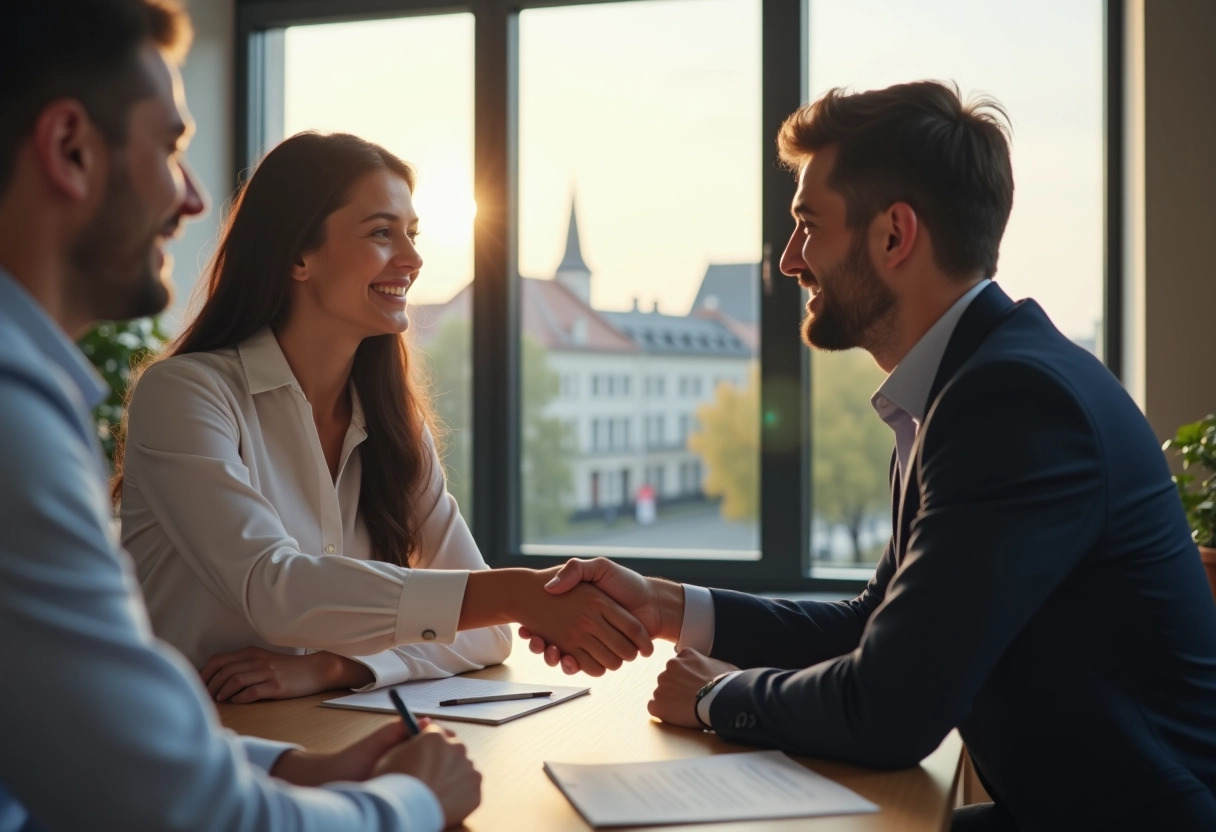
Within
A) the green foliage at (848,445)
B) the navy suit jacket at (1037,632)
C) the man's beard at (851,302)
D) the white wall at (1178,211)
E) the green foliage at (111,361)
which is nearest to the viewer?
the navy suit jacket at (1037,632)

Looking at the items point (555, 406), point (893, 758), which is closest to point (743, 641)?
point (893, 758)

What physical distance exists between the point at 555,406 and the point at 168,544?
2.20 m

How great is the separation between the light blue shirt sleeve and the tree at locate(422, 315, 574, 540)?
125 inches

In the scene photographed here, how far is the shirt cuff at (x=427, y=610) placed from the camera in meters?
1.63

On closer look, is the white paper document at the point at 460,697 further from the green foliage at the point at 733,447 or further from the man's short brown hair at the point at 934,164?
the green foliage at the point at 733,447

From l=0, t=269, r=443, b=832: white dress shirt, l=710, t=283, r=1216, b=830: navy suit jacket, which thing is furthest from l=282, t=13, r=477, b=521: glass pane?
l=0, t=269, r=443, b=832: white dress shirt

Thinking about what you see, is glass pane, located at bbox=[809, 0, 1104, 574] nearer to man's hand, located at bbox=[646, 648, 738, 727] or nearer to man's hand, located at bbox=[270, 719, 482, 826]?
man's hand, located at bbox=[646, 648, 738, 727]

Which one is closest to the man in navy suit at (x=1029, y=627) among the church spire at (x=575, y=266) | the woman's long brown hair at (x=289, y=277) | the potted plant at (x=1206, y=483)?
the woman's long brown hair at (x=289, y=277)

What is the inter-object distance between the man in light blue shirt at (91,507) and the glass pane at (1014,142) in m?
2.71

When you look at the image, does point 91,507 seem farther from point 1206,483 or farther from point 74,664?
point 1206,483

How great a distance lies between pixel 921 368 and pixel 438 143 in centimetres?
275

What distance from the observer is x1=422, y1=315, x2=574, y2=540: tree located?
3.92 metres

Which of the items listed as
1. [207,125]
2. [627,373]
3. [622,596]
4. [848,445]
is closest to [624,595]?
[622,596]

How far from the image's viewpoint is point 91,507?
70cm
